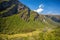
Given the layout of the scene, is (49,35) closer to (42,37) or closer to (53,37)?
(53,37)

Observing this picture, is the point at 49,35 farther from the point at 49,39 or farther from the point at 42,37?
the point at 42,37

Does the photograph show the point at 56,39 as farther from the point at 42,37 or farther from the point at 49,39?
the point at 42,37

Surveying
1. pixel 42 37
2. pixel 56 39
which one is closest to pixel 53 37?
pixel 56 39

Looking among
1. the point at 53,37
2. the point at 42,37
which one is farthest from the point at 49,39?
the point at 42,37

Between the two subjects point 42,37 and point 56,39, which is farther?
point 42,37

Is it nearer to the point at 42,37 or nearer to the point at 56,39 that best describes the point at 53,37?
the point at 56,39
